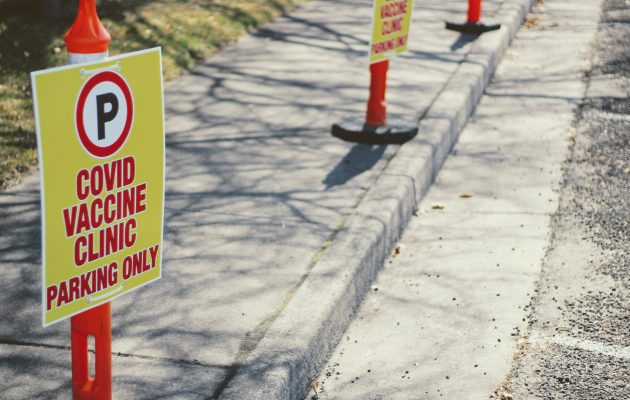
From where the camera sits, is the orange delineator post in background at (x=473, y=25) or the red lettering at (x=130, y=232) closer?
the red lettering at (x=130, y=232)

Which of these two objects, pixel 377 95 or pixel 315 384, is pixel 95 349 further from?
pixel 377 95

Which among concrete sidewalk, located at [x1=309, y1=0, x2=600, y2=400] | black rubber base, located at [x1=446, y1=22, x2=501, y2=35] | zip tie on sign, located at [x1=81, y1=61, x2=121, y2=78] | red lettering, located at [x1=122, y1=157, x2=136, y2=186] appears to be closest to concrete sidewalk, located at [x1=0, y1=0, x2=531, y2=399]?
concrete sidewalk, located at [x1=309, y1=0, x2=600, y2=400]

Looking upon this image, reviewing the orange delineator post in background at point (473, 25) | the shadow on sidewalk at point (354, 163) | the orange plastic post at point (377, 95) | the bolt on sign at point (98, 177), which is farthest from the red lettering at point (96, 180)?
the orange delineator post in background at point (473, 25)

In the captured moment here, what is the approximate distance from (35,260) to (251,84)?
12.2 ft

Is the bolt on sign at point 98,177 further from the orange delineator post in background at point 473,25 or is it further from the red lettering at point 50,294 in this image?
the orange delineator post in background at point 473,25

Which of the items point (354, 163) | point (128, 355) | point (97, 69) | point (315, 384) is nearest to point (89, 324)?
point (97, 69)

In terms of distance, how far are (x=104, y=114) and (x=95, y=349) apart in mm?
811

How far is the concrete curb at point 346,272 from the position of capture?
3.91m

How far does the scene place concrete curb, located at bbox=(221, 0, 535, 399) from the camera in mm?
3908

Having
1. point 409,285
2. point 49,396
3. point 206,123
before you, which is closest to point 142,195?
point 49,396

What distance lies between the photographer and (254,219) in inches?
220

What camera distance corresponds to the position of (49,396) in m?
3.74

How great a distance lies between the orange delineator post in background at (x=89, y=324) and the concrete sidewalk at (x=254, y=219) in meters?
0.58

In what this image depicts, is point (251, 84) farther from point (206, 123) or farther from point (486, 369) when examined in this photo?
point (486, 369)
